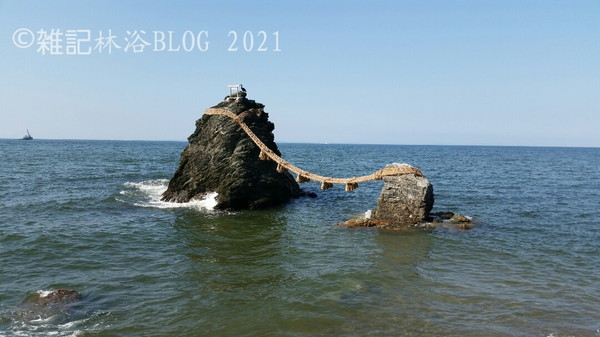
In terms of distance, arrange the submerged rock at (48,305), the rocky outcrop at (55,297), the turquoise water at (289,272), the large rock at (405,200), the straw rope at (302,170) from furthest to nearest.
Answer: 1. the straw rope at (302,170)
2. the large rock at (405,200)
3. the rocky outcrop at (55,297)
4. the submerged rock at (48,305)
5. the turquoise water at (289,272)

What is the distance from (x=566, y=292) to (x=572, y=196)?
902 inches

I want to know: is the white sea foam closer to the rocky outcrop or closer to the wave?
the rocky outcrop

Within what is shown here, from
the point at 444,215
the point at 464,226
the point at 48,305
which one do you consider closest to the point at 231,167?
the point at 444,215

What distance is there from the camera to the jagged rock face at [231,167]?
80.2 ft

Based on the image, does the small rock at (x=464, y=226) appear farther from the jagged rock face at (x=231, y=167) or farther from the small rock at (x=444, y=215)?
the jagged rock face at (x=231, y=167)

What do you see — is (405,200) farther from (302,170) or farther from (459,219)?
(302,170)

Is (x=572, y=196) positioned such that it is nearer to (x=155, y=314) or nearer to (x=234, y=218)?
(x=234, y=218)

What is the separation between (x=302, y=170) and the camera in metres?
22.4

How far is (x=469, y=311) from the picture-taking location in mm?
10570

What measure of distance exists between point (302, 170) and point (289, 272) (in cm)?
931

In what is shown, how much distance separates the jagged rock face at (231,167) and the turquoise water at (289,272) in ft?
5.43

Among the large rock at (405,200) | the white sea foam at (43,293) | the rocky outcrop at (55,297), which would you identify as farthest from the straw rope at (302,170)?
the white sea foam at (43,293)

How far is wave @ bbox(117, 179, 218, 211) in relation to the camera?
24.9 m

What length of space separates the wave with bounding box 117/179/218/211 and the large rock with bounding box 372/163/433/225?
33.7 feet
